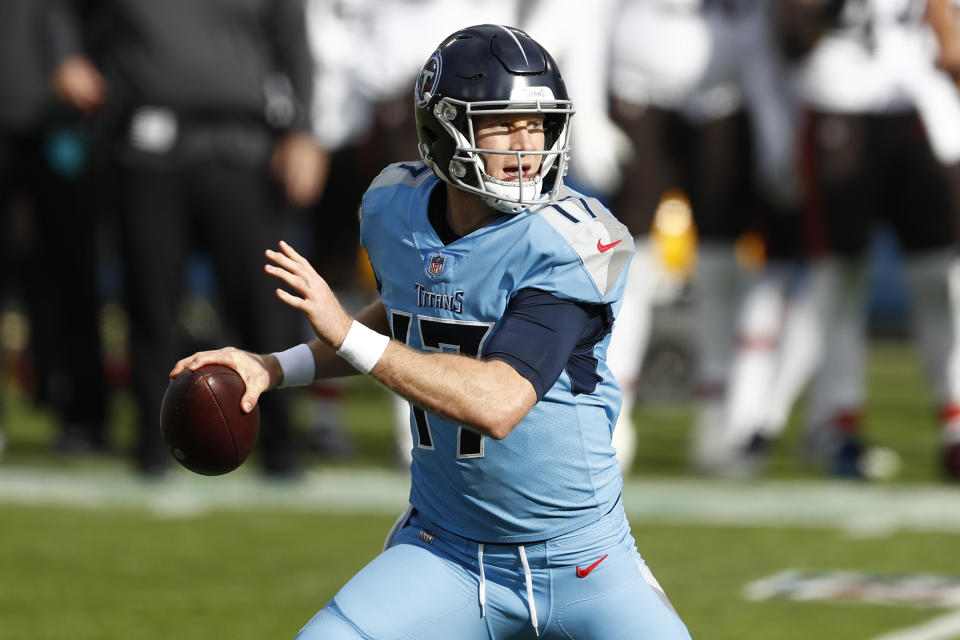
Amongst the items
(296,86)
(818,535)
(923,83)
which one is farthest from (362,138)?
(818,535)

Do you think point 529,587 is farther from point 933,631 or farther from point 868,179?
point 868,179

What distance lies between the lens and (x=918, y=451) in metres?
8.46

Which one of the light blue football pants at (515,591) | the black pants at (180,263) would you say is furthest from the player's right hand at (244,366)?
the black pants at (180,263)

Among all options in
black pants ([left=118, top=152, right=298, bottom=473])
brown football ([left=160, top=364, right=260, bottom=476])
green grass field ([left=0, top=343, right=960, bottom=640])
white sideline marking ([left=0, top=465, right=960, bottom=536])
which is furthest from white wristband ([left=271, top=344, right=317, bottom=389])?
black pants ([left=118, top=152, right=298, bottom=473])

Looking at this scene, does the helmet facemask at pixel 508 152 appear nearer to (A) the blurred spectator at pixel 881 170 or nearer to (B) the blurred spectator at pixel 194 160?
(B) the blurred spectator at pixel 194 160

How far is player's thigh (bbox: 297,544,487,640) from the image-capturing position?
10.3 feet

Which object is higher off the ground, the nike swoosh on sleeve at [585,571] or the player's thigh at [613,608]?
the nike swoosh on sleeve at [585,571]

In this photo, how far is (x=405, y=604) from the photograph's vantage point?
3174 mm

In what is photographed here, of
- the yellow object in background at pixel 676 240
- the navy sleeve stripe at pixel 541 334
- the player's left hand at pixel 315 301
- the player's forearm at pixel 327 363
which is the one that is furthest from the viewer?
the yellow object in background at pixel 676 240

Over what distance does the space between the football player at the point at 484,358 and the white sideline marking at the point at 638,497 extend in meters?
3.13

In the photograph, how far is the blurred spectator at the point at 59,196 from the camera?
8016mm

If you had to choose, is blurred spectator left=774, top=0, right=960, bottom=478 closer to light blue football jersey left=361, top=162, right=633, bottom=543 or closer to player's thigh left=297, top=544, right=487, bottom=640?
light blue football jersey left=361, top=162, right=633, bottom=543

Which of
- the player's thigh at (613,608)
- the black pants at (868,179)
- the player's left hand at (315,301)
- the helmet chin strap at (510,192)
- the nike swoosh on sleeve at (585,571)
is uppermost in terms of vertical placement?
the helmet chin strap at (510,192)

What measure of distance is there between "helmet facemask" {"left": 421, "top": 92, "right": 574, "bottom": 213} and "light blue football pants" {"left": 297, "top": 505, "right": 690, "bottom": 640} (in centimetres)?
66
